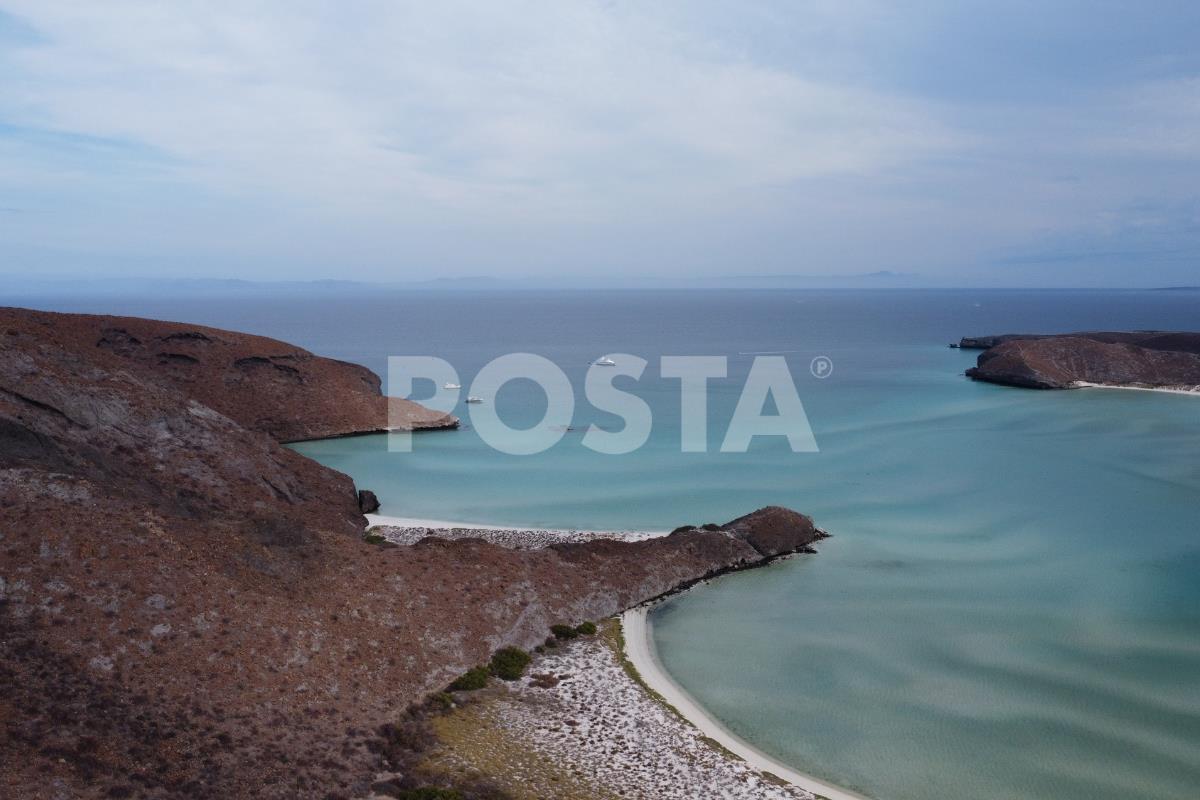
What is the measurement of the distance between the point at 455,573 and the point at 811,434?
41.8m

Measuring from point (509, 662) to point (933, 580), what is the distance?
1818 cm

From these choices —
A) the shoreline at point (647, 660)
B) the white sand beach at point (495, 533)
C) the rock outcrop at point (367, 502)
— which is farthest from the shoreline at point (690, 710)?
the rock outcrop at point (367, 502)

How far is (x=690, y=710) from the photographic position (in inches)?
942

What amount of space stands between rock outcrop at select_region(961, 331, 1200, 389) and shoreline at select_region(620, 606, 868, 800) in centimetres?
7582

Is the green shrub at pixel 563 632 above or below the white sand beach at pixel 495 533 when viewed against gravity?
below

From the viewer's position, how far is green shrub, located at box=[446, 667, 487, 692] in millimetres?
23359

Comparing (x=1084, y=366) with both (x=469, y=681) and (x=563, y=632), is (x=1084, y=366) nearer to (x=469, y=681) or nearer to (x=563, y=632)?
(x=563, y=632)

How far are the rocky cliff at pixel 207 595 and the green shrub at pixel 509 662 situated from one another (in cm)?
43

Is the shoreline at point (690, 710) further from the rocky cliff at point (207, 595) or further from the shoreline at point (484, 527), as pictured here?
the shoreline at point (484, 527)

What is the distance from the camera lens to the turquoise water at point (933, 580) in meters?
22.5

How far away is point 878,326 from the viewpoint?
646 feet

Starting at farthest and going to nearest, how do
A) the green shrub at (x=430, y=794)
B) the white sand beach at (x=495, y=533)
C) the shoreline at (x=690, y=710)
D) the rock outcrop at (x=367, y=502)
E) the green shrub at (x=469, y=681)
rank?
the rock outcrop at (x=367, y=502)
the white sand beach at (x=495, y=533)
the green shrub at (x=469, y=681)
the shoreline at (x=690, y=710)
the green shrub at (x=430, y=794)

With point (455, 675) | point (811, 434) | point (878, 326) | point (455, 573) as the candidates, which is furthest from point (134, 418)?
point (878, 326)

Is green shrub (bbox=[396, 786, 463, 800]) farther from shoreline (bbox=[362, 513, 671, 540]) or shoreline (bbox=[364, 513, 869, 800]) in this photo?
shoreline (bbox=[362, 513, 671, 540])
